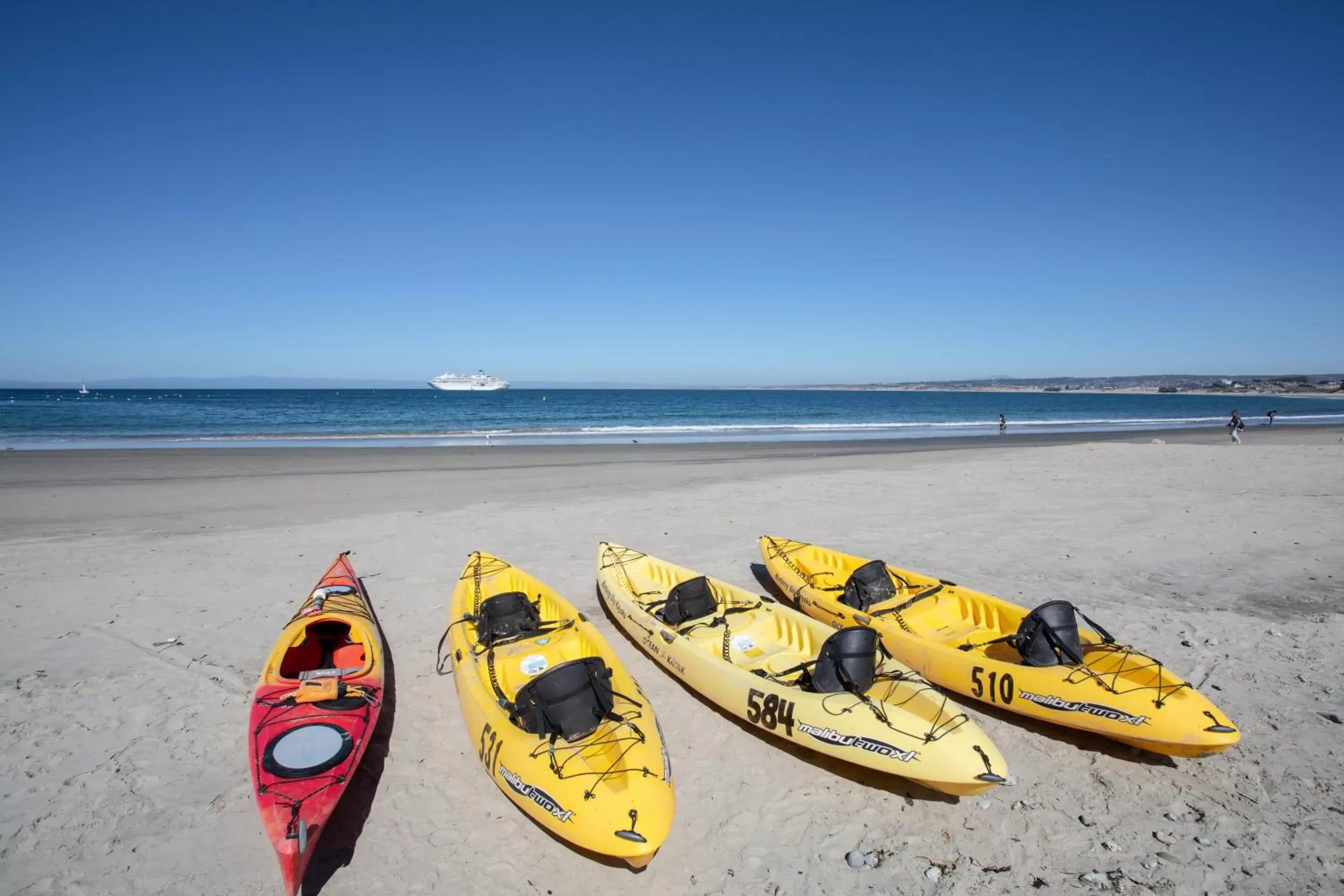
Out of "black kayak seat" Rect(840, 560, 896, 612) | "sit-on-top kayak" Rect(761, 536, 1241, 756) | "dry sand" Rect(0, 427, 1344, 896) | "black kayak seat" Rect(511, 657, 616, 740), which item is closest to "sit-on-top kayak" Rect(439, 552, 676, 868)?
"black kayak seat" Rect(511, 657, 616, 740)

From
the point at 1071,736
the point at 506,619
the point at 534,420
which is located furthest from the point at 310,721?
the point at 534,420

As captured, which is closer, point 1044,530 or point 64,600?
point 64,600

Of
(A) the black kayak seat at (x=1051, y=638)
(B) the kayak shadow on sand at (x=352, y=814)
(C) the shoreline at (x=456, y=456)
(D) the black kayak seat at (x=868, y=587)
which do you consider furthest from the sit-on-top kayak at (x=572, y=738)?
(C) the shoreline at (x=456, y=456)

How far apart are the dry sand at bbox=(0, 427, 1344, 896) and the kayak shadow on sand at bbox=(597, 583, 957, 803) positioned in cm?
4

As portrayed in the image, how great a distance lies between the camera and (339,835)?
4840 mm

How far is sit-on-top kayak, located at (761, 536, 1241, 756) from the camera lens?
5.34 meters

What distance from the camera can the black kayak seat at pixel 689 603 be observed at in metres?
8.05

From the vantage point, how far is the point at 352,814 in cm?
505

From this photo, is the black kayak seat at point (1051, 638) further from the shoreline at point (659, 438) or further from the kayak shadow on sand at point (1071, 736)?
the shoreline at point (659, 438)

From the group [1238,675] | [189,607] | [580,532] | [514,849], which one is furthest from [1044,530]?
[189,607]

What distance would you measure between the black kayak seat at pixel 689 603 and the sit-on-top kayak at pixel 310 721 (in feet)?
10.7

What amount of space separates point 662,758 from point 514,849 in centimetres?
122

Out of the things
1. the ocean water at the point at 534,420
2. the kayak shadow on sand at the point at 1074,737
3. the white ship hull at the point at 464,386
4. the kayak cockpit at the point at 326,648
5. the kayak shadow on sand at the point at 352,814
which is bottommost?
the kayak shadow on sand at the point at 352,814

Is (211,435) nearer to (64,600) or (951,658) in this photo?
(64,600)
